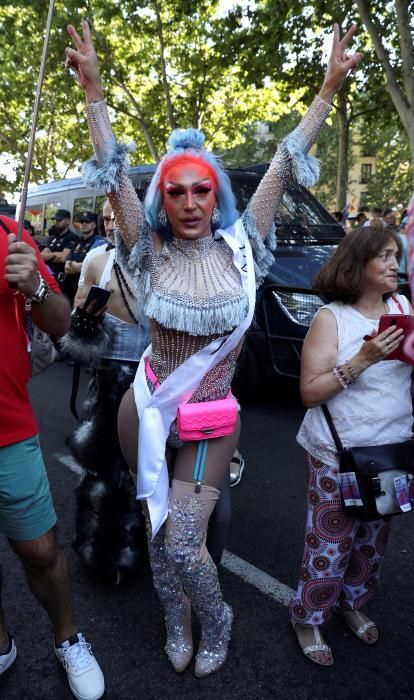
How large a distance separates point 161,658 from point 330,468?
98cm

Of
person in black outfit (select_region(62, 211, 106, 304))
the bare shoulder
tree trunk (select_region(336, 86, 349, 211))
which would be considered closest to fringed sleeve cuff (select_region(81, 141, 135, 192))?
the bare shoulder

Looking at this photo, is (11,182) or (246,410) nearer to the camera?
(246,410)

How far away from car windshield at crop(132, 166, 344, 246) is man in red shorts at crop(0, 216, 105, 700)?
12.6ft

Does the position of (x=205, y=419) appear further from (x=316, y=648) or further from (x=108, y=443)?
(x=316, y=648)

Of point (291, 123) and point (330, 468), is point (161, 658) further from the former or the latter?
point (291, 123)

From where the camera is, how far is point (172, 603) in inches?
83.1

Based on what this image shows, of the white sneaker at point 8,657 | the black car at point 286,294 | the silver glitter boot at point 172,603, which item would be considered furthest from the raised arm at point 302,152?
the black car at point 286,294

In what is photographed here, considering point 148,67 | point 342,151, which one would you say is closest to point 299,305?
point 342,151

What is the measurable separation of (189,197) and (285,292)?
9.36ft

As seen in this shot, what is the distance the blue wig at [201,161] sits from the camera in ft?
6.53

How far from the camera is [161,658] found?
7.27 feet

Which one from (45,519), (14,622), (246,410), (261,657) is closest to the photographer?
(45,519)

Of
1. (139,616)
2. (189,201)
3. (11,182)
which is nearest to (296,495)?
(139,616)

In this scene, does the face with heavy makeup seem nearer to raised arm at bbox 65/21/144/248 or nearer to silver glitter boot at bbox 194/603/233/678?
raised arm at bbox 65/21/144/248
